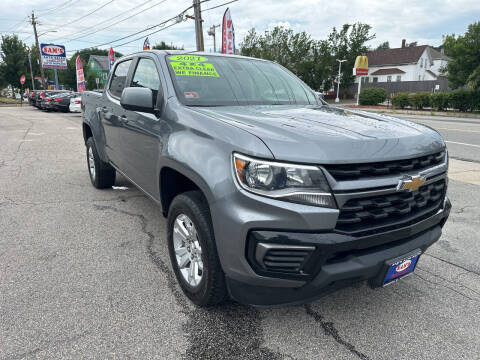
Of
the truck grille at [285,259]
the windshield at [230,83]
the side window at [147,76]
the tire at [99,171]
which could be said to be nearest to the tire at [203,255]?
the truck grille at [285,259]

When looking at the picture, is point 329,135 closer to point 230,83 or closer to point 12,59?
point 230,83

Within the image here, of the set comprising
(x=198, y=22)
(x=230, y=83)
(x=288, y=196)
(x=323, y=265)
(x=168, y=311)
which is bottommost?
(x=168, y=311)

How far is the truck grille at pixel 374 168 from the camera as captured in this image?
1.85m

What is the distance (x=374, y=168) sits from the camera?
1911 mm

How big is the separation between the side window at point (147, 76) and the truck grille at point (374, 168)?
5.82ft

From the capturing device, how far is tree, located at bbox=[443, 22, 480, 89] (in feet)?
82.0

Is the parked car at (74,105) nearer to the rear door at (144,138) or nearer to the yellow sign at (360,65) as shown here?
the rear door at (144,138)

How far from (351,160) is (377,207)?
1.01 feet

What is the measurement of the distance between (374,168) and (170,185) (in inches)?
60.6

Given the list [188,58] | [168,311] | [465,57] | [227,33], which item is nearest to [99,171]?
[188,58]

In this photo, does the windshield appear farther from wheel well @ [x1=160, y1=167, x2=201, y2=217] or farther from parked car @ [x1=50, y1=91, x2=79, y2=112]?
parked car @ [x1=50, y1=91, x2=79, y2=112]

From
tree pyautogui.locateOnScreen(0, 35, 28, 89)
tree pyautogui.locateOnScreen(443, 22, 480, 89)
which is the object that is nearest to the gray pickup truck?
tree pyautogui.locateOnScreen(443, 22, 480, 89)

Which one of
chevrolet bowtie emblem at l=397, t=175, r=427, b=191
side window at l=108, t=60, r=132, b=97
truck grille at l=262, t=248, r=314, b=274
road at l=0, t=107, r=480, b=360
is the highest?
side window at l=108, t=60, r=132, b=97

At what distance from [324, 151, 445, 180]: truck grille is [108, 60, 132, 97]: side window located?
116 inches
